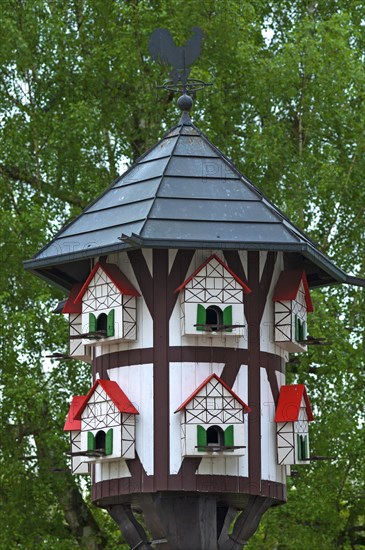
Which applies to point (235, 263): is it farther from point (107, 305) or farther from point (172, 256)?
point (107, 305)

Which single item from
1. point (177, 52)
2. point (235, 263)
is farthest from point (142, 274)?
point (177, 52)

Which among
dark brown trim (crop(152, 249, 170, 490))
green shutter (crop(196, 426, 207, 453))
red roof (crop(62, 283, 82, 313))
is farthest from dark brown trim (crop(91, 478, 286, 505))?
red roof (crop(62, 283, 82, 313))

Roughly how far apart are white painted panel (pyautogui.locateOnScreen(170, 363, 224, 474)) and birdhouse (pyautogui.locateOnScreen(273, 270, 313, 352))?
0.67 metres

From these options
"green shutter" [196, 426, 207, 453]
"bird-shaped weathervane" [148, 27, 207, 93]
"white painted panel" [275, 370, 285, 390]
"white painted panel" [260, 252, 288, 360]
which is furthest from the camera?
"bird-shaped weathervane" [148, 27, 207, 93]

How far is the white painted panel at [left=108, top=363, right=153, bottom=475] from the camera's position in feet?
37.5

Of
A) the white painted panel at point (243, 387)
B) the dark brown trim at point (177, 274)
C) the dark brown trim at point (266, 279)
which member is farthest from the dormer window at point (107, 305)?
the dark brown trim at point (266, 279)

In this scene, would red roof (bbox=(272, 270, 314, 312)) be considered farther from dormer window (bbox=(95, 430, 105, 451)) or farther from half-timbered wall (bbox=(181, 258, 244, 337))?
dormer window (bbox=(95, 430, 105, 451))

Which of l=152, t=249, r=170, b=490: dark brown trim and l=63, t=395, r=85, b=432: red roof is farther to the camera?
l=63, t=395, r=85, b=432: red roof

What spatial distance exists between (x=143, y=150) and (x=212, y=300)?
800 cm

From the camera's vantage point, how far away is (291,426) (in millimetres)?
11828

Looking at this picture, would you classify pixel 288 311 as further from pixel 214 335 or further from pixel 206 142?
pixel 206 142

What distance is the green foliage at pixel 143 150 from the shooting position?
58.4 ft

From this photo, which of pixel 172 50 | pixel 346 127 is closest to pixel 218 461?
pixel 172 50

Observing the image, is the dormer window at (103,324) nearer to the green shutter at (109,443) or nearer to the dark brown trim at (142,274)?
the dark brown trim at (142,274)
